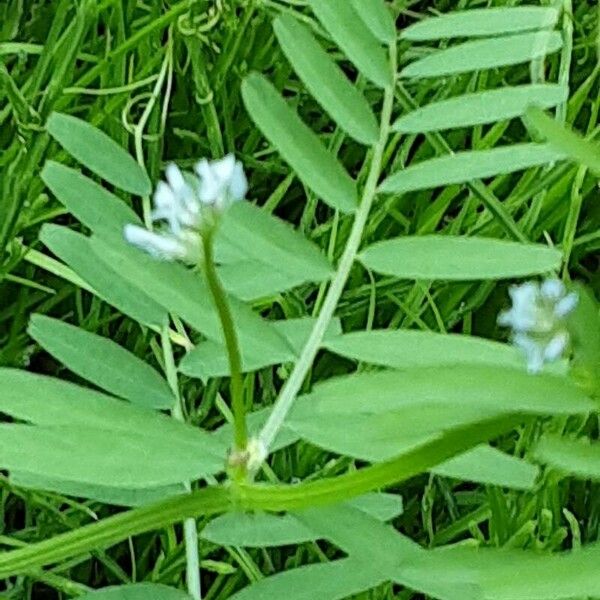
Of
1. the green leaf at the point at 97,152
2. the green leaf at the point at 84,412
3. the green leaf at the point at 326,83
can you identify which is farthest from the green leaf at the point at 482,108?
the green leaf at the point at 84,412

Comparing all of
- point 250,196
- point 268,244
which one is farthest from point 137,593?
point 250,196

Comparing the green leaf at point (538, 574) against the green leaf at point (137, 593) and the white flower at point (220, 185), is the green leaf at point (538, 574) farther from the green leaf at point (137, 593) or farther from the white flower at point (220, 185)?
the green leaf at point (137, 593)

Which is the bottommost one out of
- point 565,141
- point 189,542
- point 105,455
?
point 189,542

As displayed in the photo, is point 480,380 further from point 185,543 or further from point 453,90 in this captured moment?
point 453,90

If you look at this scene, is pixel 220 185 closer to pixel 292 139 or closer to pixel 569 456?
pixel 569 456

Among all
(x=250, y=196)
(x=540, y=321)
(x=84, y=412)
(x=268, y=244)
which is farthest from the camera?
(x=250, y=196)

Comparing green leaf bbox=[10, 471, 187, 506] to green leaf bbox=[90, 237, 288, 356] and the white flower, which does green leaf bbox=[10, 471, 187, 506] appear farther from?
the white flower
